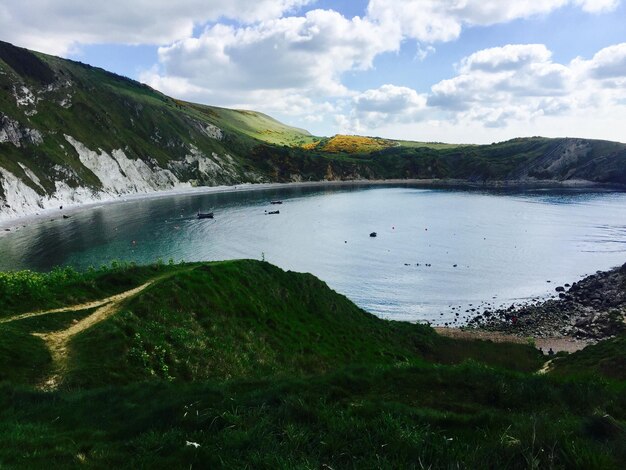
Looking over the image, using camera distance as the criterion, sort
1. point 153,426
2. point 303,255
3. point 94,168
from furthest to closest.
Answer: point 94,168 → point 303,255 → point 153,426

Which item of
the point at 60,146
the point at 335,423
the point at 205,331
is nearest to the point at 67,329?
the point at 205,331

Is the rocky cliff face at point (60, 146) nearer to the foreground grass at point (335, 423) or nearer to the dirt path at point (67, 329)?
the dirt path at point (67, 329)

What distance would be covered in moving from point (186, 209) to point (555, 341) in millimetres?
119335

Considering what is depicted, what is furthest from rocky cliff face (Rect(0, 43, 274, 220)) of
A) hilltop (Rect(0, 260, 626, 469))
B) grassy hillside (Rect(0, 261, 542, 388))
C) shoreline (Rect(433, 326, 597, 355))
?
shoreline (Rect(433, 326, 597, 355))

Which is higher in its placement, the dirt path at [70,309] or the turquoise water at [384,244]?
the dirt path at [70,309]

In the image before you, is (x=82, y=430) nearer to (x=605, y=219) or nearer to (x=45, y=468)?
(x=45, y=468)

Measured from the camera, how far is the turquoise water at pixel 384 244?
68938mm

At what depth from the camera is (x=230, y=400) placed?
11859 mm

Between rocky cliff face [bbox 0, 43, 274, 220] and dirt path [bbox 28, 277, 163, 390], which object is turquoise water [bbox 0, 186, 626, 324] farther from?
dirt path [bbox 28, 277, 163, 390]

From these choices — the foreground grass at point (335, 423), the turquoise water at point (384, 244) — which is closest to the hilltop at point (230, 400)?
the foreground grass at point (335, 423)

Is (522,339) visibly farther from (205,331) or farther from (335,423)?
(335,423)

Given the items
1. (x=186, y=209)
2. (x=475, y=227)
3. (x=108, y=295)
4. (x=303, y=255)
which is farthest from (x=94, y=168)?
(x=108, y=295)

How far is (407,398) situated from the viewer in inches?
489

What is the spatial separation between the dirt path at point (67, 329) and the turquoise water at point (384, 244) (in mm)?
38253
